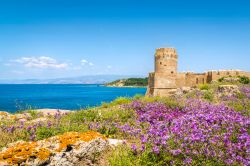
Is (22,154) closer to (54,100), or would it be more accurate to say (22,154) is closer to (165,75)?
(165,75)

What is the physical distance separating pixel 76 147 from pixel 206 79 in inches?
1159

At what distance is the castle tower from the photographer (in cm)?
2725

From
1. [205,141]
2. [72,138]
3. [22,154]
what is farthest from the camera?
[72,138]

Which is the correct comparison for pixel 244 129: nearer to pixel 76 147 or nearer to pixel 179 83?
pixel 76 147

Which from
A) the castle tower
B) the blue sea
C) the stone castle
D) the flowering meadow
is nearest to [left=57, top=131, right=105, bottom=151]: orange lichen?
the flowering meadow

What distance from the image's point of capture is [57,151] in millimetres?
5098

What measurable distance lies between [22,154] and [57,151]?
614mm

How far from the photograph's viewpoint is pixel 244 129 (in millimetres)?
5535

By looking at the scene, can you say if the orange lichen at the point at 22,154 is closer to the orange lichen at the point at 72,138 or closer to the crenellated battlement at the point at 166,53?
the orange lichen at the point at 72,138

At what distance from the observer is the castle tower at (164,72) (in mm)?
27250

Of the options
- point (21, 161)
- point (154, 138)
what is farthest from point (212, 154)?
point (21, 161)

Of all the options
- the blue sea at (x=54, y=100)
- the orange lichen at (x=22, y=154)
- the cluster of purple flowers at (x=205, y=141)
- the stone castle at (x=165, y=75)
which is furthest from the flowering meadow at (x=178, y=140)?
Answer: the stone castle at (x=165, y=75)

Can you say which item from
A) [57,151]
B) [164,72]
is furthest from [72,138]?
[164,72]

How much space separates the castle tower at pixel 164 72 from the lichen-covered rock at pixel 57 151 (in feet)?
72.1
